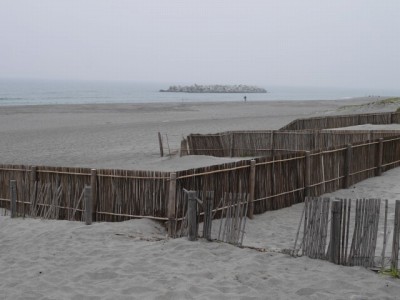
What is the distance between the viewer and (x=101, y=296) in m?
4.84

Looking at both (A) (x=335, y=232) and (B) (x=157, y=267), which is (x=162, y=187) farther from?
(A) (x=335, y=232)

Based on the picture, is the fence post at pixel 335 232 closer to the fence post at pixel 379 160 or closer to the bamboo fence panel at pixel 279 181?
the bamboo fence panel at pixel 279 181

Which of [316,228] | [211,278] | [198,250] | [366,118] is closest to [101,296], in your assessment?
[211,278]

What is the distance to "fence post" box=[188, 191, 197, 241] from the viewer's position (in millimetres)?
6422

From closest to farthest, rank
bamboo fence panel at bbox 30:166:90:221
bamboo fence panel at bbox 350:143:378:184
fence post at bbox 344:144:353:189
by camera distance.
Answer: bamboo fence panel at bbox 30:166:90:221 < fence post at bbox 344:144:353:189 < bamboo fence panel at bbox 350:143:378:184

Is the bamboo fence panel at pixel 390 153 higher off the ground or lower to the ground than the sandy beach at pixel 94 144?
higher

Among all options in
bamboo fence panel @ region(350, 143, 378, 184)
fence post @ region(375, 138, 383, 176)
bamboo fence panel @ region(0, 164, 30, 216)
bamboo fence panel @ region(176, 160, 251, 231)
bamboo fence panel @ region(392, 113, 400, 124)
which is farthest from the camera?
bamboo fence panel @ region(392, 113, 400, 124)

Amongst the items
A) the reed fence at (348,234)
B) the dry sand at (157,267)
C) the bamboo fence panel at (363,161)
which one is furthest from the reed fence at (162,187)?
the reed fence at (348,234)

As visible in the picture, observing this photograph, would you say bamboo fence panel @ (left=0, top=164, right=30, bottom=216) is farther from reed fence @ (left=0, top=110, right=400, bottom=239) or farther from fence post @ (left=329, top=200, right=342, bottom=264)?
fence post @ (left=329, top=200, right=342, bottom=264)

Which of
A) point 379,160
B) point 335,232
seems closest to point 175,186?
point 335,232

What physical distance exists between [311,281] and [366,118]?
18.3 m

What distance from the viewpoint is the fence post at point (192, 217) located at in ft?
21.1

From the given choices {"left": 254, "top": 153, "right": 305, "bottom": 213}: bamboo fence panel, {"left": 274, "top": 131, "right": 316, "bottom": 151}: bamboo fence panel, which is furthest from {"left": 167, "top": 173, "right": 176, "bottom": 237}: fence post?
{"left": 274, "top": 131, "right": 316, "bottom": 151}: bamboo fence panel

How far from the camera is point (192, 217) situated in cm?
642
